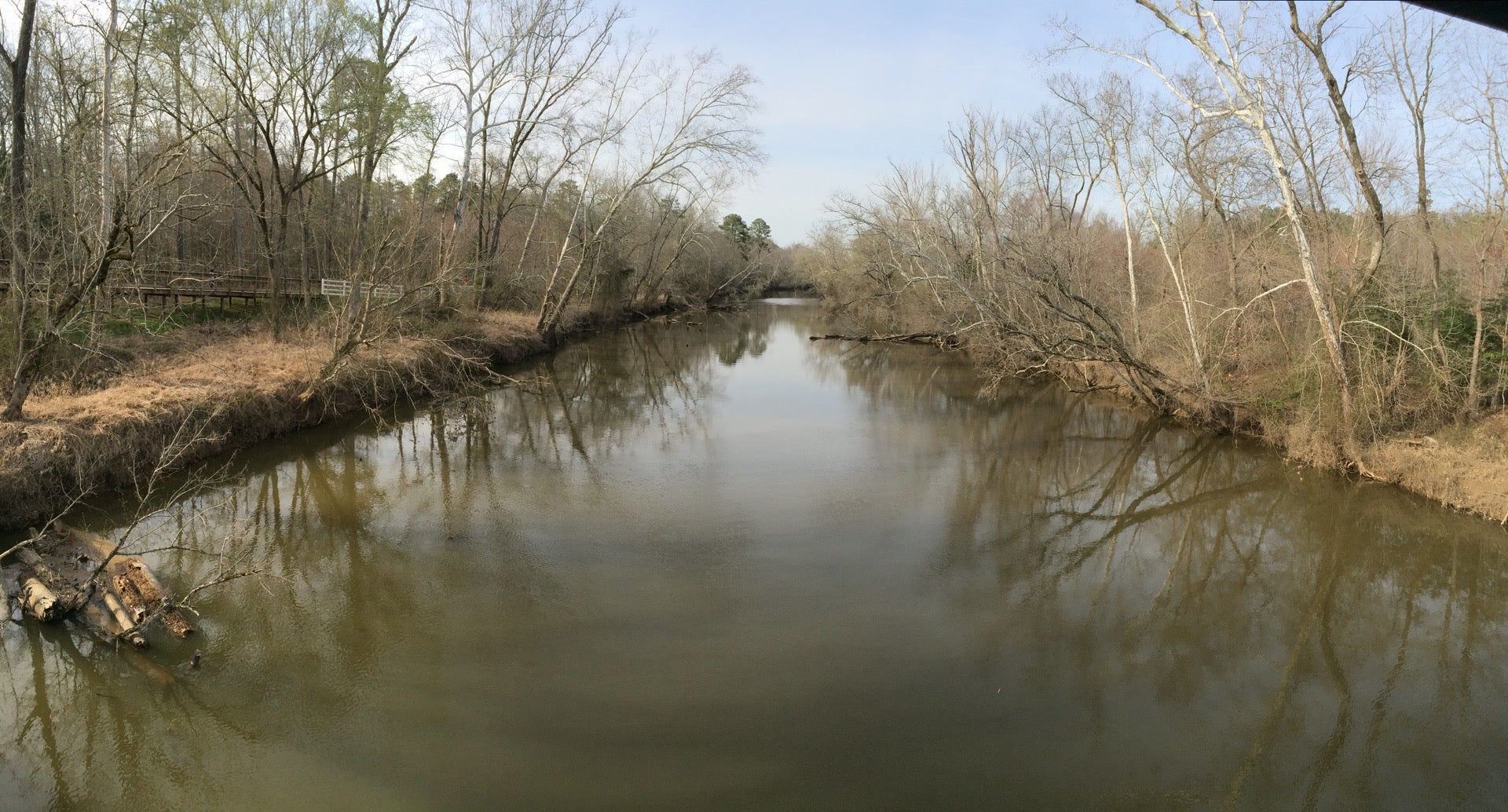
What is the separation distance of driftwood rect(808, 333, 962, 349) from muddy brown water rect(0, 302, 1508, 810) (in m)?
16.8

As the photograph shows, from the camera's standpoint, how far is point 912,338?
105 feet

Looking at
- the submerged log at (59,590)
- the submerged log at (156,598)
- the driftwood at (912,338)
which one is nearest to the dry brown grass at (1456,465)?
the submerged log at (156,598)

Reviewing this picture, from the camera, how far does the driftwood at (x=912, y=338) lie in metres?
29.4

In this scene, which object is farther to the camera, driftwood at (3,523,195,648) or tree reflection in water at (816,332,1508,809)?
driftwood at (3,523,195,648)

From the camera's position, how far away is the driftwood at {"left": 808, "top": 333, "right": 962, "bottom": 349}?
29.4 meters

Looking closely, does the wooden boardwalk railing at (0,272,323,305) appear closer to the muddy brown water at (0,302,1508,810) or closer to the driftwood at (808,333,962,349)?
the muddy brown water at (0,302,1508,810)

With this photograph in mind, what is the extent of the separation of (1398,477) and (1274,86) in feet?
21.9

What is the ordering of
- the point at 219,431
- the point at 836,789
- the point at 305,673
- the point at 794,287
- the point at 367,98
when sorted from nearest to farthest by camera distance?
the point at 836,789
the point at 305,673
the point at 219,431
the point at 367,98
the point at 794,287

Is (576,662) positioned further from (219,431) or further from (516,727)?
(219,431)

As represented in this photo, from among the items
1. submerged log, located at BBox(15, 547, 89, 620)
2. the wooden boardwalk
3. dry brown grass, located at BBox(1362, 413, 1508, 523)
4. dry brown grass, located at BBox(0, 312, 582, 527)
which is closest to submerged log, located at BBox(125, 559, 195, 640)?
submerged log, located at BBox(15, 547, 89, 620)

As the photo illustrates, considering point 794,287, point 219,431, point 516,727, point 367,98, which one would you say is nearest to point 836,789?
point 516,727

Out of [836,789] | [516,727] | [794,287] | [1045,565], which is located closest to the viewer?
[836,789]

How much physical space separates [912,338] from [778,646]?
86.9ft

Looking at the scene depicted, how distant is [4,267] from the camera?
12.8 meters
